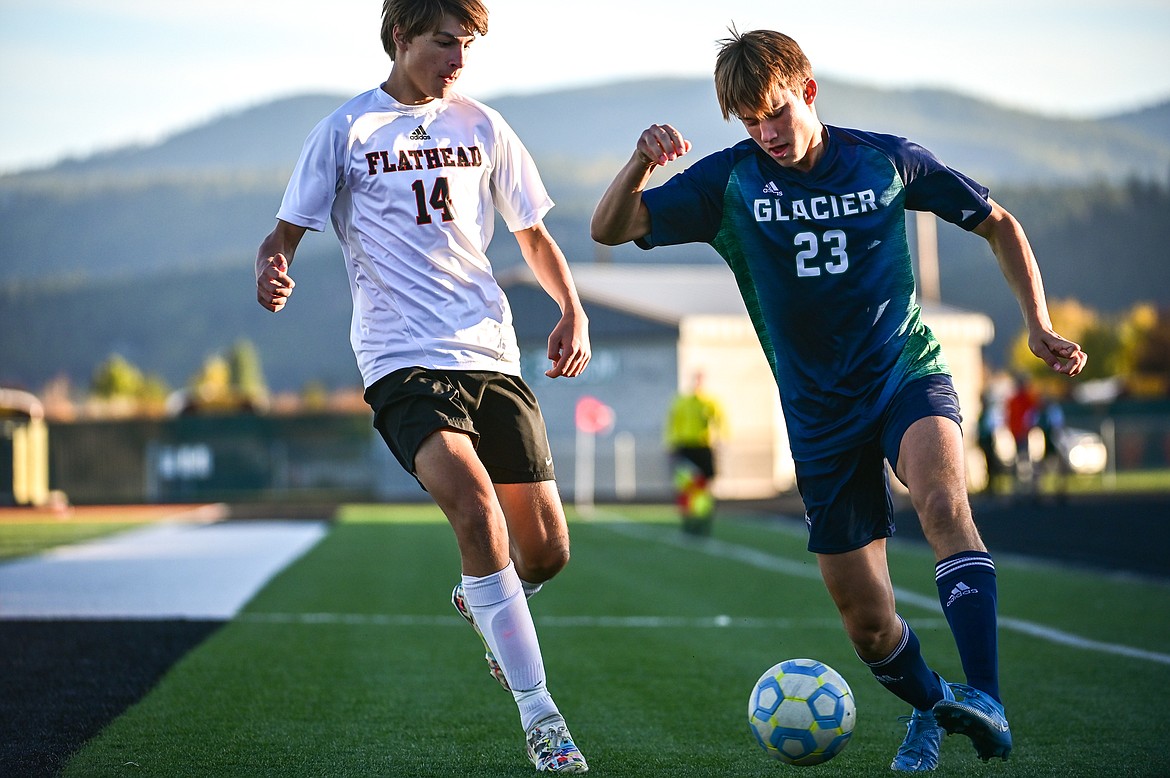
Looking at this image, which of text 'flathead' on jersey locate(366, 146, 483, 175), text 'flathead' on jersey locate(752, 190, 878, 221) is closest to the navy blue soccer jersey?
text 'flathead' on jersey locate(752, 190, 878, 221)

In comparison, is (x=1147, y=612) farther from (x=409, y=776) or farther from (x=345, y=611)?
(x=409, y=776)

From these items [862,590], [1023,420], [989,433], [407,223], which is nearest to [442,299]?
[407,223]

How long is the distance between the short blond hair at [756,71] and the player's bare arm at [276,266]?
141 cm

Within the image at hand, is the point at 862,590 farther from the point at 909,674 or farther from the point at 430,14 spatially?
the point at 430,14

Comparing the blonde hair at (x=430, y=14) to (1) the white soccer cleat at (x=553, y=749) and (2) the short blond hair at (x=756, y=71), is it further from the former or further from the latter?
(1) the white soccer cleat at (x=553, y=749)

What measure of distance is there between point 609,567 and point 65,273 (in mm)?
190545

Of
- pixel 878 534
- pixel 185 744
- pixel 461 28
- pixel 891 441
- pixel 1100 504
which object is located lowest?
pixel 1100 504

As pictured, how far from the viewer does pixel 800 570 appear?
1373 cm

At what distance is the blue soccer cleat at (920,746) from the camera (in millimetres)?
4629

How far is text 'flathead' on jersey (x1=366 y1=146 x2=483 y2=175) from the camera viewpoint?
4.85m

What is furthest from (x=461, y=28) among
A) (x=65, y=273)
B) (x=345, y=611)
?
(x=65, y=273)

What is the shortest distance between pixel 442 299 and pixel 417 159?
0.46 meters

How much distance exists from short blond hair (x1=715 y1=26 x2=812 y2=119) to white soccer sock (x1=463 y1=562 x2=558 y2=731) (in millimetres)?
1640

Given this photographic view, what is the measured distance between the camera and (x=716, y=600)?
10.8 meters
